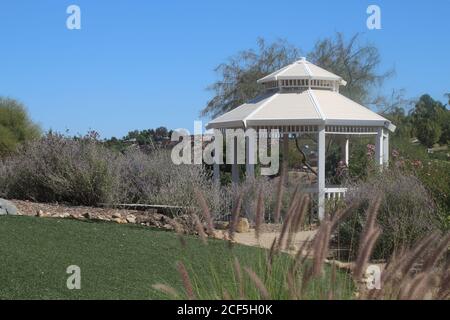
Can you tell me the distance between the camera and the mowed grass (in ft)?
19.5

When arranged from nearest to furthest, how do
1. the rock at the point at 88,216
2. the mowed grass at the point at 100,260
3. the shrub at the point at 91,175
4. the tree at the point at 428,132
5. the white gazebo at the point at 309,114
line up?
the mowed grass at the point at 100,260 < the rock at the point at 88,216 < the shrub at the point at 91,175 < the white gazebo at the point at 309,114 < the tree at the point at 428,132

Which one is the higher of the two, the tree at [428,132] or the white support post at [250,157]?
the tree at [428,132]

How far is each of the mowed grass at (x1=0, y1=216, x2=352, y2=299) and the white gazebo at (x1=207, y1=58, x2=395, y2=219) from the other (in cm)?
545

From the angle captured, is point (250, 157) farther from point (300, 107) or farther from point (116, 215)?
point (116, 215)

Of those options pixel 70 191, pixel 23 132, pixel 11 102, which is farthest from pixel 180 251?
pixel 11 102

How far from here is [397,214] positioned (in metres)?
9.41

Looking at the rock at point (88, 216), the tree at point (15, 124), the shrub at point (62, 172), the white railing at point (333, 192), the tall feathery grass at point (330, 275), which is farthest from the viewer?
the tree at point (15, 124)

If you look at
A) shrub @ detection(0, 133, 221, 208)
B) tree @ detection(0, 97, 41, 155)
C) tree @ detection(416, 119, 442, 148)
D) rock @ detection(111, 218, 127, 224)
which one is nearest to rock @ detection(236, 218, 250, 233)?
shrub @ detection(0, 133, 221, 208)

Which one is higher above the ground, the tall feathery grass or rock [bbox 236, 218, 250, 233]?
the tall feathery grass

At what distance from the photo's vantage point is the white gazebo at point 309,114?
1490 centimetres

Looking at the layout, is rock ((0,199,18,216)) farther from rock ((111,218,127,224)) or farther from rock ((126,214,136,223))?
rock ((126,214,136,223))

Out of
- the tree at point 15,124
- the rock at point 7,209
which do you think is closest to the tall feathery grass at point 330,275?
the rock at point 7,209

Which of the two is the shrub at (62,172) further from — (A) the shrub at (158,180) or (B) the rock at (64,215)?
(B) the rock at (64,215)
